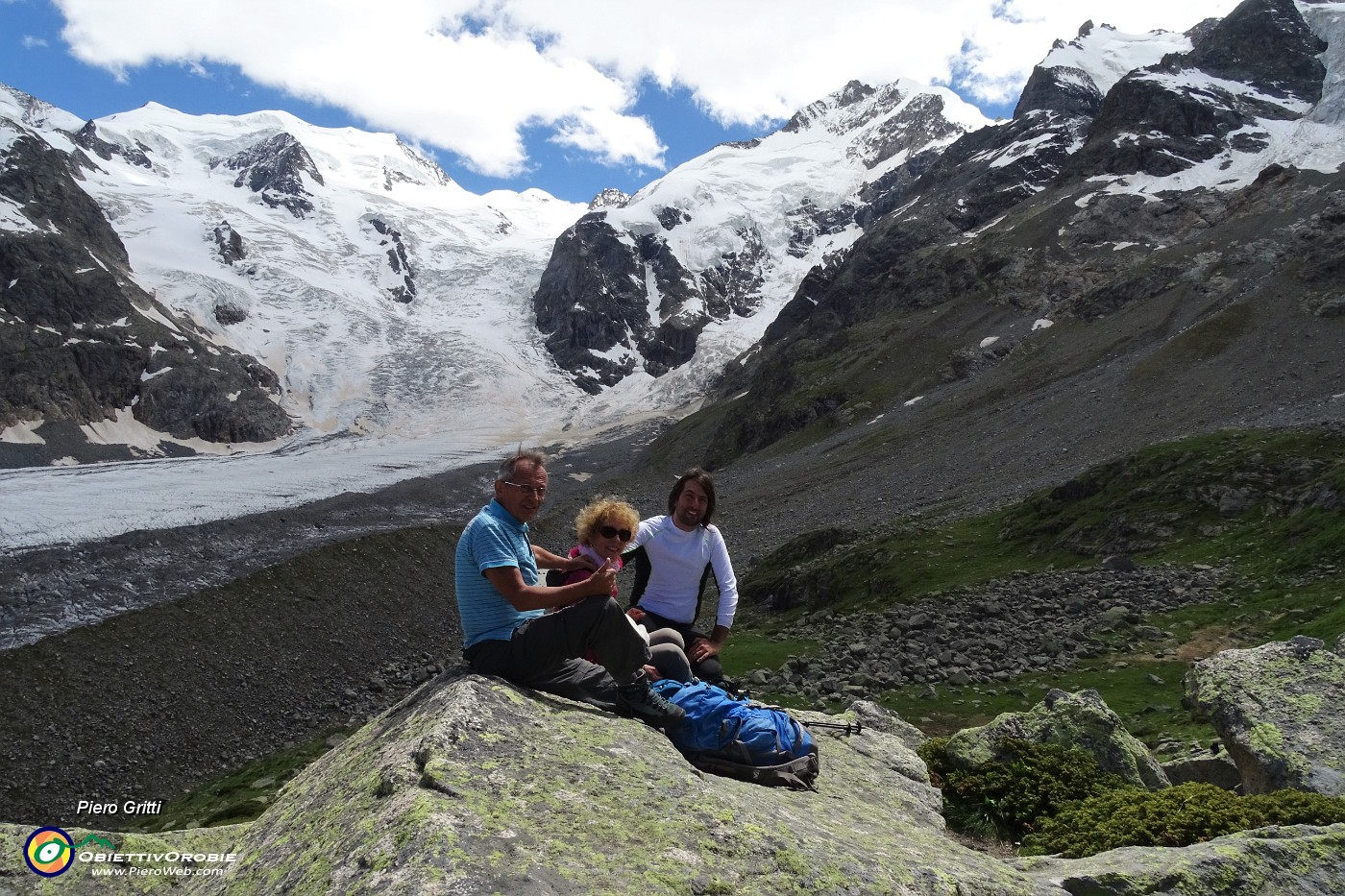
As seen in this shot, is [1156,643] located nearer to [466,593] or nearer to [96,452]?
[466,593]

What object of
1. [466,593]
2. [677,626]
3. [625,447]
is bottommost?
[625,447]

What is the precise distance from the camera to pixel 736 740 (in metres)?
7.33

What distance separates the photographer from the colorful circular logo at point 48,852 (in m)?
6.97

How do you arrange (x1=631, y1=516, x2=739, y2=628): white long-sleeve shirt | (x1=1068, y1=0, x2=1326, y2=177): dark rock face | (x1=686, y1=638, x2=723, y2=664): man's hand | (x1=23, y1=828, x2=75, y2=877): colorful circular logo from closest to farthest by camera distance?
(x1=23, y1=828, x2=75, y2=877): colorful circular logo, (x1=686, y1=638, x2=723, y2=664): man's hand, (x1=631, y1=516, x2=739, y2=628): white long-sleeve shirt, (x1=1068, y1=0, x2=1326, y2=177): dark rock face

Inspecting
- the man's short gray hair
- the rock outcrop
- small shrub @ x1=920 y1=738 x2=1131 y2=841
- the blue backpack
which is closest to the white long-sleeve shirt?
the blue backpack

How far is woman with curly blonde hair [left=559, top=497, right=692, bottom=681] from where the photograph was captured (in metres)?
8.28

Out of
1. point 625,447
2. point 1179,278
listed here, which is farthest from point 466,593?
point 625,447

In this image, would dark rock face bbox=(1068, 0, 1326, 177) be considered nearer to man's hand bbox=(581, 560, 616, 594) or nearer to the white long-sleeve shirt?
the white long-sleeve shirt

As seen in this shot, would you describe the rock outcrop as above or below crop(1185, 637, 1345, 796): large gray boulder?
above

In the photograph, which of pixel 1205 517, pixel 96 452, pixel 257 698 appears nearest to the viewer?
pixel 1205 517

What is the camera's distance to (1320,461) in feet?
98.0

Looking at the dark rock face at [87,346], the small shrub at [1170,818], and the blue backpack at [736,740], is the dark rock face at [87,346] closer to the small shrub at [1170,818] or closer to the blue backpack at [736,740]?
the blue backpack at [736,740]

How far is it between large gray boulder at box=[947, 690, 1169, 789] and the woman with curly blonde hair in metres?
4.05

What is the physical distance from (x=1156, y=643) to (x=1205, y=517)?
448 inches
